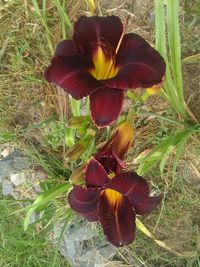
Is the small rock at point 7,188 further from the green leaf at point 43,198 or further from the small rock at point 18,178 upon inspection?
the green leaf at point 43,198

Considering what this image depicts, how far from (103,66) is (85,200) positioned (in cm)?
37

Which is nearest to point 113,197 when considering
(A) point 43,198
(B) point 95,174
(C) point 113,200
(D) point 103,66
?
(C) point 113,200

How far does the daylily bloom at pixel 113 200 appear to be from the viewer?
4.12 feet

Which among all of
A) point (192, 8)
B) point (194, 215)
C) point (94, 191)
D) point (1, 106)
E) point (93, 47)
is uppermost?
point (93, 47)

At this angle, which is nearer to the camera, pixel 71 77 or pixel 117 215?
→ pixel 71 77

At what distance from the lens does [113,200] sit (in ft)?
4.40

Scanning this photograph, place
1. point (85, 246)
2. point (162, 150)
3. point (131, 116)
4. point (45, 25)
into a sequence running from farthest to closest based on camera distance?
point (85, 246)
point (45, 25)
point (162, 150)
point (131, 116)

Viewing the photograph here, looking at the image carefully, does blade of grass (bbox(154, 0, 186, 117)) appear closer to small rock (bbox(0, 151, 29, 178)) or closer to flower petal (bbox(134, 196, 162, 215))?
flower petal (bbox(134, 196, 162, 215))

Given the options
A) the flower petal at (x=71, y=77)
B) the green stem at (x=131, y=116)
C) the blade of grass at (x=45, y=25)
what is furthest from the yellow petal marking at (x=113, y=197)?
the blade of grass at (x=45, y=25)

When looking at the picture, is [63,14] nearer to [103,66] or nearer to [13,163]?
[103,66]

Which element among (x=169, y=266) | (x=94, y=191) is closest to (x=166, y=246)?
(x=169, y=266)

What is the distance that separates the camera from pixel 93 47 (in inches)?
48.7

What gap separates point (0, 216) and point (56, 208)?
281mm

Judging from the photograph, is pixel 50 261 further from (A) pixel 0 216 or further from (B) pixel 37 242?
(A) pixel 0 216
